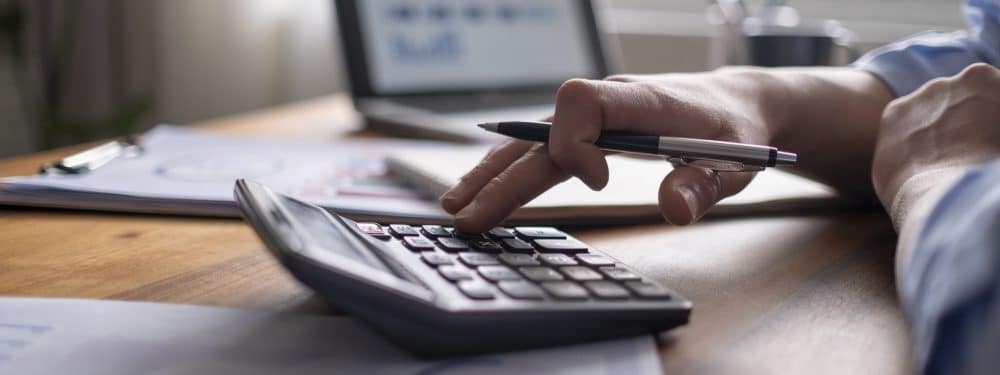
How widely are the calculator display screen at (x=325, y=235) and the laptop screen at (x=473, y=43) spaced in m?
0.70

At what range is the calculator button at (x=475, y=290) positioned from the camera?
334 mm

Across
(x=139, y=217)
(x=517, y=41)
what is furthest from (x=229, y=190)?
(x=517, y=41)

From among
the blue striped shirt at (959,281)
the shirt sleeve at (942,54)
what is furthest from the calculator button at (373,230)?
the shirt sleeve at (942,54)

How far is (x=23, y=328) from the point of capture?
351mm

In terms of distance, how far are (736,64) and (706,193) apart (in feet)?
2.26

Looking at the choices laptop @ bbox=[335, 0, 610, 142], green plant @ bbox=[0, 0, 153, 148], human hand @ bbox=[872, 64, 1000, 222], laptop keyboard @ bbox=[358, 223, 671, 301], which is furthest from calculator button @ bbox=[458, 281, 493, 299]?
green plant @ bbox=[0, 0, 153, 148]

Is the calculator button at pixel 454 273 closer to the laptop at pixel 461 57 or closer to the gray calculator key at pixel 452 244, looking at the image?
the gray calculator key at pixel 452 244

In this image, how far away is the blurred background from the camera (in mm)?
1420

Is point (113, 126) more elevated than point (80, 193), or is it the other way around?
point (80, 193)

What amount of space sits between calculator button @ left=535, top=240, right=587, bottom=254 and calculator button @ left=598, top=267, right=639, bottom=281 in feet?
0.12

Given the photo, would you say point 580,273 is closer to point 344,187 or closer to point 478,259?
point 478,259

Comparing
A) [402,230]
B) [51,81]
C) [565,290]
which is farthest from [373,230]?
[51,81]

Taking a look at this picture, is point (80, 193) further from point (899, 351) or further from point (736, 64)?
point (736, 64)

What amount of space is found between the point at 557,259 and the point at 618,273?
32mm
